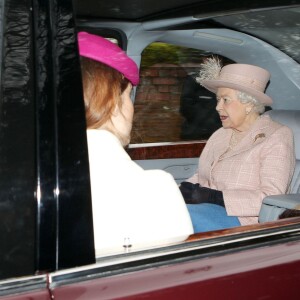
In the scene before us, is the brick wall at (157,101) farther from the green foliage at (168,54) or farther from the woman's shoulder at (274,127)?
the woman's shoulder at (274,127)

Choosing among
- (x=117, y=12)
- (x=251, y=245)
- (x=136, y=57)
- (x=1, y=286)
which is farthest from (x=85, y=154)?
(x=136, y=57)

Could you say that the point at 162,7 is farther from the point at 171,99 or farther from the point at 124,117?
the point at 124,117

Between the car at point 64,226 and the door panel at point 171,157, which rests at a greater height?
the car at point 64,226

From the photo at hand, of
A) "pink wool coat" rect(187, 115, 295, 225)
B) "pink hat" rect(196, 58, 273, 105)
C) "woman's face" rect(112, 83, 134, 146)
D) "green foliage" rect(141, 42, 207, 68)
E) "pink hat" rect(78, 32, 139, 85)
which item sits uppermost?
"pink hat" rect(78, 32, 139, 85)

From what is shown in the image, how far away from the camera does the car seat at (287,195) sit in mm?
2403

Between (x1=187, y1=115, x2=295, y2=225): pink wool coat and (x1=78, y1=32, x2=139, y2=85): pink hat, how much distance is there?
1.24m

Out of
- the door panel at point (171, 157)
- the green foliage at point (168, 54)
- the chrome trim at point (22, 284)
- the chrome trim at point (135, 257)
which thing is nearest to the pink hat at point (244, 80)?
the green foliage at point (168, 54)

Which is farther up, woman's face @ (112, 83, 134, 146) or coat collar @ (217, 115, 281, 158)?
woman's face @ (112, 83, 134, 146)

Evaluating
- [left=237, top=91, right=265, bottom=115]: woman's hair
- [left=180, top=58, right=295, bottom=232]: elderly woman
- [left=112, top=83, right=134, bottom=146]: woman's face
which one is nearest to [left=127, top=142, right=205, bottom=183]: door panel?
[left=180, top=58, right=295, bottom=232]: elderly woman

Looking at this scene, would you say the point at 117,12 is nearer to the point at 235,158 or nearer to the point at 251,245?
the point at 235,158

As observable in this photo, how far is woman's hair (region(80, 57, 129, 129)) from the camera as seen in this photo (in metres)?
1.84

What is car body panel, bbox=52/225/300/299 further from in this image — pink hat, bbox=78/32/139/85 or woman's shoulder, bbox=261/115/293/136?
woman's shoulder, bbox=261/115/293/136

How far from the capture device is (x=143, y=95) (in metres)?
3.72

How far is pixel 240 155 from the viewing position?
3.31 m
